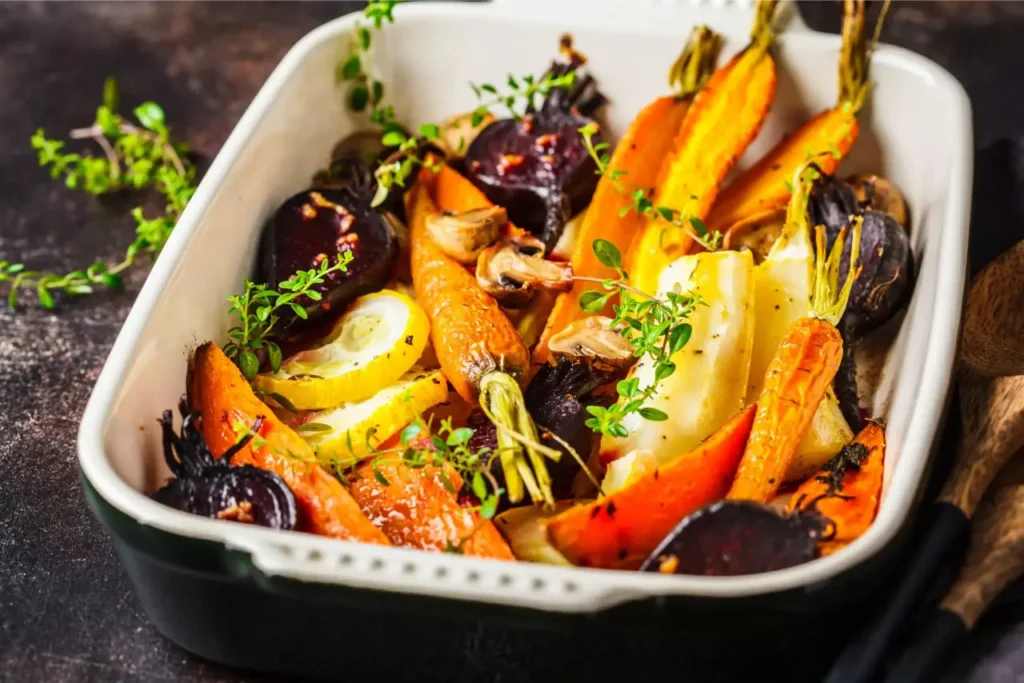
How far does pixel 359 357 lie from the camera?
132 centimetres

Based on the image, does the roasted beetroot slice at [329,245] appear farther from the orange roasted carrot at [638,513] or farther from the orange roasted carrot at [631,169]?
the orange roasted carrot at [638,513]

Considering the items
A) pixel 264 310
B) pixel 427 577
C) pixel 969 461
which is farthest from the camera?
pixel 264 310

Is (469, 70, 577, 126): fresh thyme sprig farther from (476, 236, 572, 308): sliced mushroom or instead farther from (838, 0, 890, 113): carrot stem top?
(838, 0, 890, 113): carrot stem top

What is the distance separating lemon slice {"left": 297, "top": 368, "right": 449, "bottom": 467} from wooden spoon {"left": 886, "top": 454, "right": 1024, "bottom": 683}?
1.81 feet

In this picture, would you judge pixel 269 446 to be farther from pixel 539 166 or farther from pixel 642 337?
pixel 539 166

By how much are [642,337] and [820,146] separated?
571 millimetres

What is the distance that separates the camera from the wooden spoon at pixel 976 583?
987 mm

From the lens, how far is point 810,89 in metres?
1.65

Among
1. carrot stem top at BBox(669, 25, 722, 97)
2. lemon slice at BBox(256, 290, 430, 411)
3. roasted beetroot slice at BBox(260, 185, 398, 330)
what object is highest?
carrot stem top at BBox(669, 25, 722, 97)

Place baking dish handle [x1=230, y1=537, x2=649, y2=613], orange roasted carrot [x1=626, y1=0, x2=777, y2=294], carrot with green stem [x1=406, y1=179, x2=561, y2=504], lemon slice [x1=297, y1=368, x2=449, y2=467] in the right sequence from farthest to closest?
1. orange roasted carrot [x1=626, y1=0, x2=777, y2=294]
2. lemon slice [x1=297, y1=368, x2=449, y2=467]
3. carrot with green stem [x1=406, y1=179, x2=561, y2=504]
4. baking dish handle [x1=230, y1=537, x2=649, y2=613]

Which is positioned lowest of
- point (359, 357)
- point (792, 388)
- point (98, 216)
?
point (98, 216)

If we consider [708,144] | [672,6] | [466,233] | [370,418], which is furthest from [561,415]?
[672,6]

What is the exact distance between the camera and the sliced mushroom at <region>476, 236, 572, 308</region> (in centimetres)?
137

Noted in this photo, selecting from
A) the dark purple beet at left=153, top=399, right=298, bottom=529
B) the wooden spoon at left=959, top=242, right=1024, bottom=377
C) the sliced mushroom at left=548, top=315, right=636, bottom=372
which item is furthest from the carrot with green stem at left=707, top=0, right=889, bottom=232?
the dark purple beet at left=153, top=399, right=298, bottom=529
